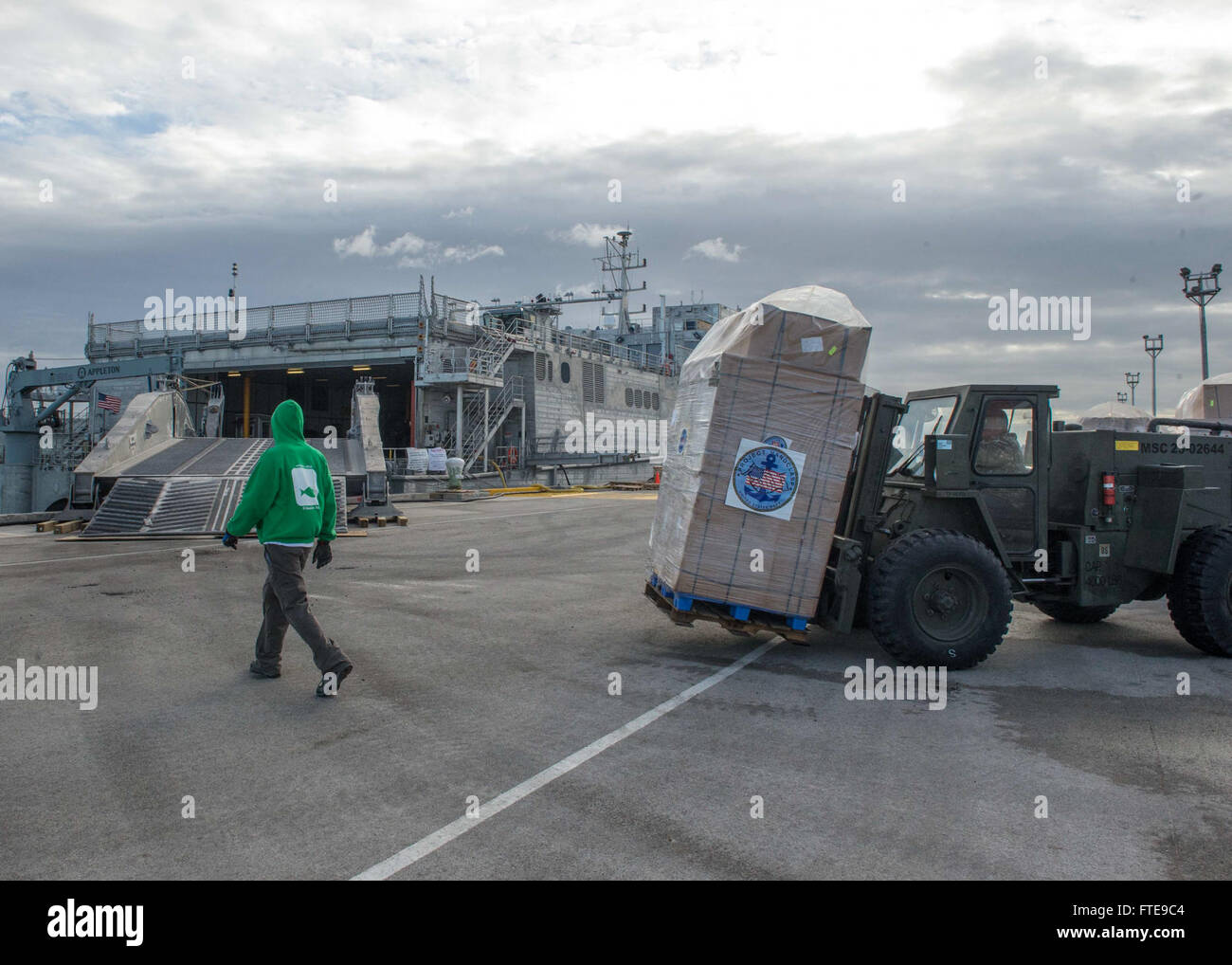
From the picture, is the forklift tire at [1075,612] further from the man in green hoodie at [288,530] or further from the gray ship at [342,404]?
the gray ship at [342,404]

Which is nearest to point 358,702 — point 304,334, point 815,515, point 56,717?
point 56,717

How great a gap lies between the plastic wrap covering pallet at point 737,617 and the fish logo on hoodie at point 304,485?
282cm

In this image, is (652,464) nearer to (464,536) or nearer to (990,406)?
(464,536)

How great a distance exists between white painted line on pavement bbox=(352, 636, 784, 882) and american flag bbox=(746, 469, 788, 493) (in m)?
1.48

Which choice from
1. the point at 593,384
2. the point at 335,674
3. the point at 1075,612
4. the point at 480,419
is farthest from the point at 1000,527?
the point at 593,384

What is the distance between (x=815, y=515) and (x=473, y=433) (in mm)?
28392

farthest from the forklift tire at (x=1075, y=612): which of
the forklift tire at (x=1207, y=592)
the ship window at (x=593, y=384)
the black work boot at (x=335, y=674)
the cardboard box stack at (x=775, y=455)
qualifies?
the ship window at (x=593, y=384)

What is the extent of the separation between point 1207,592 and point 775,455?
13.1 feet

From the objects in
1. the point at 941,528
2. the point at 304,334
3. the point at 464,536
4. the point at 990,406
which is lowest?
the point at 464,536

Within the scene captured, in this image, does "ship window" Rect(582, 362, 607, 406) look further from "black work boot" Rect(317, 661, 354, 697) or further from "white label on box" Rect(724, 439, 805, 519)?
"black work boot" Rect(317, 661, 354, 697)

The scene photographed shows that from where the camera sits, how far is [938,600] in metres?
6.82

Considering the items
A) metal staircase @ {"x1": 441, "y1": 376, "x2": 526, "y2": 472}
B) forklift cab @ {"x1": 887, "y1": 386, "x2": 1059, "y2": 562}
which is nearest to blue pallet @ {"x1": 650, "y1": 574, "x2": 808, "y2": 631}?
forklift cab @ {"x1": 887, "y1": 386, "x2": 1059, "y2": 562}

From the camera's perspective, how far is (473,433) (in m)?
34.0

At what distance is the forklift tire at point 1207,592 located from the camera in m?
7.25
